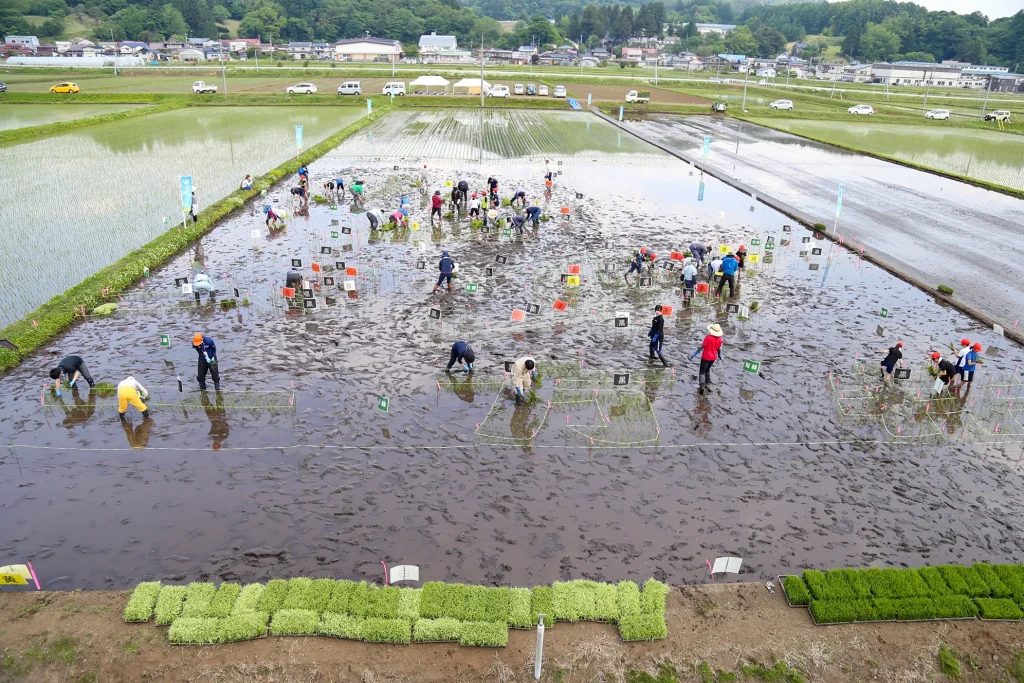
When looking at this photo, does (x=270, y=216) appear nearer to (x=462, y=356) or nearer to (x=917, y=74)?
(x=462, y=356)

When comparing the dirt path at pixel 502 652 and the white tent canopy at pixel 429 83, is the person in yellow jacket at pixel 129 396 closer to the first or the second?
the dirt path at pixel 502 652

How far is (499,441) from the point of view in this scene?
12273mm

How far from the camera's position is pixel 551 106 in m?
Answer: 65.3

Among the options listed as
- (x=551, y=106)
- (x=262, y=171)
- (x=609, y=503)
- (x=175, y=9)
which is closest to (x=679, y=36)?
Result: (x=175, y=9)

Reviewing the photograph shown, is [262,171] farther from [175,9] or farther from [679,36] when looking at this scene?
[679,36]

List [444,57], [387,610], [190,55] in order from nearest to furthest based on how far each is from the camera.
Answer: [387,610] → [190,55] → [444,57]

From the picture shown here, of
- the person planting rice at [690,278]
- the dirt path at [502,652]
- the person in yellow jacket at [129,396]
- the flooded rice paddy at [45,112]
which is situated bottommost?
the dirt path at [502,652]

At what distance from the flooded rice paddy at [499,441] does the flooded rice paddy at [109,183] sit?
10.7ft

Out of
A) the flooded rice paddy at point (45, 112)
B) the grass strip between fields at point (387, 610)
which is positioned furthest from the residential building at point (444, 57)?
the grass strip between fields at point (387, 610)

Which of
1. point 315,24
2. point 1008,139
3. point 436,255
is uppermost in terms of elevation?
point 315,24

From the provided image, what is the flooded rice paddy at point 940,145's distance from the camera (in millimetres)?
40906

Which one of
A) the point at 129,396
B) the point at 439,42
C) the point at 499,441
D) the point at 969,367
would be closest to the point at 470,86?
the point at 969,367

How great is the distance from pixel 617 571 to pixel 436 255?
1440 centimetres

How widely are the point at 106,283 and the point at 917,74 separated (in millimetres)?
145318
